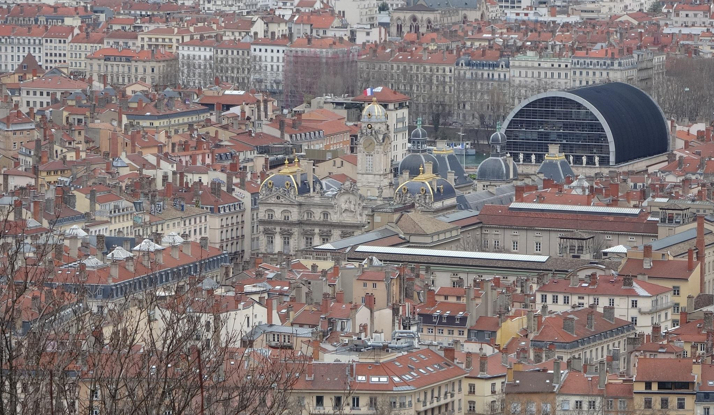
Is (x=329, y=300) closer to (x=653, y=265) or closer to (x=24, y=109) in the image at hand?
(x=653, y=265)

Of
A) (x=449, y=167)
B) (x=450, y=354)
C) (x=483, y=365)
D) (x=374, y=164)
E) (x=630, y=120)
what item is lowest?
(x=449, y=167)

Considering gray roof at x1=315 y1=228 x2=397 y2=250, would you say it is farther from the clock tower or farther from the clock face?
the clock face

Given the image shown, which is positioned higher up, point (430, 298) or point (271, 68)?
point (430, 298)

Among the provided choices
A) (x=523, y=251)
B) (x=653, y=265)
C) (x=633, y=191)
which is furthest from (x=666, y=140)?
(x=653, y=265)

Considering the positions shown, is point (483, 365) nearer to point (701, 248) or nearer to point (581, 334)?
point (581, 334)

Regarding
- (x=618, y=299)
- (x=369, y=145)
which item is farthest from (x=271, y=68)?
(x=618, y=299)

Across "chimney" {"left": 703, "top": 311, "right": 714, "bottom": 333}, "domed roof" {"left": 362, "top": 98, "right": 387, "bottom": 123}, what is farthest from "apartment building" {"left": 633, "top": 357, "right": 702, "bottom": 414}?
"domed roof" {"left": 362, "top": 98, "right": 387, "bottom": 123}
